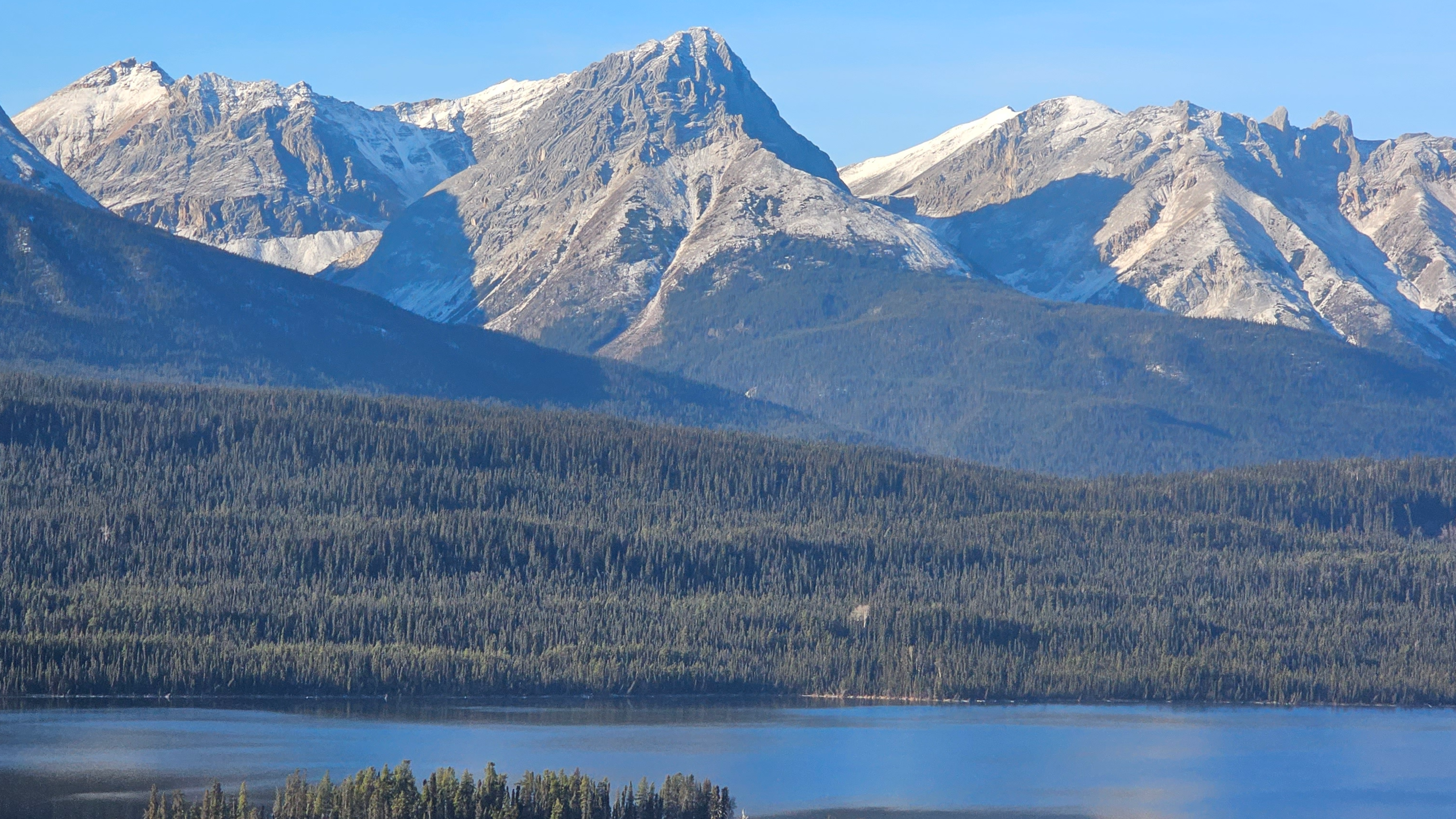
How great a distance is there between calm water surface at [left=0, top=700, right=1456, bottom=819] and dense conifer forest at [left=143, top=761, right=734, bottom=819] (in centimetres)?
803

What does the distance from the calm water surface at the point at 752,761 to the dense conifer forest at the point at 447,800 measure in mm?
8028

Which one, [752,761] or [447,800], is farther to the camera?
[752,761]

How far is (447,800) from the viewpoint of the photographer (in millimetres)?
137750

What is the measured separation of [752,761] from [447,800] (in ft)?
142

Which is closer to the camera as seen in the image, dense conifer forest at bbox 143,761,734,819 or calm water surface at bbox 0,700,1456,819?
dense conifer forest at bbox 143,761,734,819

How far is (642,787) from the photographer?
474ft

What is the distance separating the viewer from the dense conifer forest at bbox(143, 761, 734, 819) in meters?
135

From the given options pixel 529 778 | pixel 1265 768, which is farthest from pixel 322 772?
pixel 1265 768

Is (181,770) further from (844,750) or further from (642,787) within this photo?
(844,750)

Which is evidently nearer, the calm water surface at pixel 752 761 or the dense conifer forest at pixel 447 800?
the dense conifer forest at pixel 447 800

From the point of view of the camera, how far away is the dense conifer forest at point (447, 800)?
135250 millimetres

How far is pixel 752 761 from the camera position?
579 feet

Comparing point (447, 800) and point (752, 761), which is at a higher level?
point (752, 761)

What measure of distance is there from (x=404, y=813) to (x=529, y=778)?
415 inches
